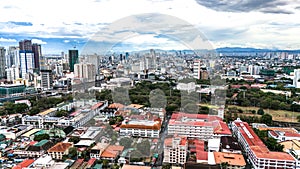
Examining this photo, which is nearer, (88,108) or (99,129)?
(99,129)


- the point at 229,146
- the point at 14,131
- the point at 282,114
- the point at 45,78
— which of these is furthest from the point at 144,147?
the point at 45,78

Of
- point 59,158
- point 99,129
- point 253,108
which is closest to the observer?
point 59,158

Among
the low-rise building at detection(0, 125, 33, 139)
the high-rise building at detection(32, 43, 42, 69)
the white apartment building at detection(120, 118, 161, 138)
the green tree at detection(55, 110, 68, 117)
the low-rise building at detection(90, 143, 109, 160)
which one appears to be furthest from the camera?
the high-rise building at detection(32, 43, 42, 69)

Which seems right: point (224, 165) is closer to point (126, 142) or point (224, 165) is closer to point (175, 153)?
point (175, 153)

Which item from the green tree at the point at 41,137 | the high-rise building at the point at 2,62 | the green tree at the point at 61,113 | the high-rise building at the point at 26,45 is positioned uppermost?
the high-rise building at the point at 26,45

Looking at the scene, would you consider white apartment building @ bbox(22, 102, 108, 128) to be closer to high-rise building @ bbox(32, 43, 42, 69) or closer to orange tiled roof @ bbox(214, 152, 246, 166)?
orange tiled roof @ bbox(214, 152, 246, 166)

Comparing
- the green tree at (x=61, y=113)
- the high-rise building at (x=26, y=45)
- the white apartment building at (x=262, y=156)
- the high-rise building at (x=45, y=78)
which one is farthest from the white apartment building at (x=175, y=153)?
the high-rise building at (x=26, y=45)

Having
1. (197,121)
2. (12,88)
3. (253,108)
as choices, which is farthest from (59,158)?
(12,88)

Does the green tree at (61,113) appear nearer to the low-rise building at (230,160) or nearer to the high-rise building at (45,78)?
the low-rise building at (230,160)

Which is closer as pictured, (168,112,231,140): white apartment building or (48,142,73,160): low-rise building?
(48,142,73,160): low-rise building

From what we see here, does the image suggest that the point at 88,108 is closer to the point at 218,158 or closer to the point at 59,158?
the point at 59,158

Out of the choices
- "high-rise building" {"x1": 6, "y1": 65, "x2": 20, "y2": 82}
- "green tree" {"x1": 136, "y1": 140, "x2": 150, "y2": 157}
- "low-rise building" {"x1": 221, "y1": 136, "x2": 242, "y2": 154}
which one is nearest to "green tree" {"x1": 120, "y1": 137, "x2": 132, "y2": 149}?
"green tree" {"x1": 136, "y1": 140, "x2": 150, "y2": 157}
